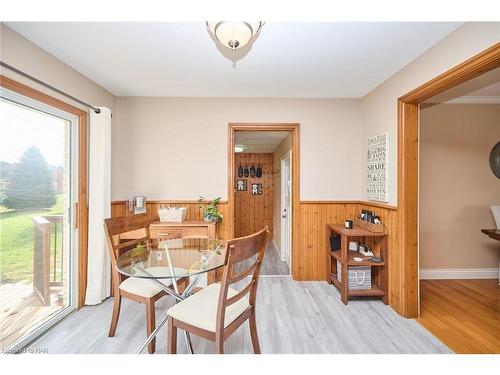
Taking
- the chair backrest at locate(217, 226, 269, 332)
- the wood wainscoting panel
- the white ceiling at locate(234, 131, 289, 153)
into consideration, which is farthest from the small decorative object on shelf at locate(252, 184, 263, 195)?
the chair backrest at locate(217, 226, 269, 332)

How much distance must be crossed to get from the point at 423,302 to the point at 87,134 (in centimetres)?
410

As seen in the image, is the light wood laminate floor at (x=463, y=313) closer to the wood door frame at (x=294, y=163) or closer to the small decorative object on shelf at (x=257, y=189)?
the wood door frame at (x=294, y=163)

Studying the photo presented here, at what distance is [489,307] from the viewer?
7.98 feet

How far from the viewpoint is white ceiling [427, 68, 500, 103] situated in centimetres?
249

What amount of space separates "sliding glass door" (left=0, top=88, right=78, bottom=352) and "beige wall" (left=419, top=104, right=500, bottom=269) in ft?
14.1

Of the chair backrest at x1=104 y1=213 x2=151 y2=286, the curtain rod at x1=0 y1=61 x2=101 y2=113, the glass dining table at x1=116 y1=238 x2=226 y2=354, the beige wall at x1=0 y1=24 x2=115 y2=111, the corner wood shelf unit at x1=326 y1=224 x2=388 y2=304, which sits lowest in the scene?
the corner wood shelf unit at x1=326 y1=224 x2=388 y2=304

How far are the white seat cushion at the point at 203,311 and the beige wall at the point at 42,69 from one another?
2046mm

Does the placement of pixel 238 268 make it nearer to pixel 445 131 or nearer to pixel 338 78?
pixel 338 78

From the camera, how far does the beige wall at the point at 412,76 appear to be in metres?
1.55

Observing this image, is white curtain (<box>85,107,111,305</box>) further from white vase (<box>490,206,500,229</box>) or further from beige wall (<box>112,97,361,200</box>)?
white vase (<box>490,206,500,229</box>)

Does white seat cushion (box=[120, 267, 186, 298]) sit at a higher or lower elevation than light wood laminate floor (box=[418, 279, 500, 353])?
higher

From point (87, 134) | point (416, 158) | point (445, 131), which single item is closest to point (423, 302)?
point (416, 158)

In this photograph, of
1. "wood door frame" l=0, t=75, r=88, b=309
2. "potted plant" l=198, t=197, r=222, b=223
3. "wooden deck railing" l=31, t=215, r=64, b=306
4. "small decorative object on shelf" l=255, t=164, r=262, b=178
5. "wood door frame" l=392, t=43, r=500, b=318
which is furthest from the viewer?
"small decorative object on shelf" l=255, t=164, r=262, b=178

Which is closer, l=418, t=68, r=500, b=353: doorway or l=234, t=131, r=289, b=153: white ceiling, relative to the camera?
l=418, t=68, r=500, b=353: doorway
